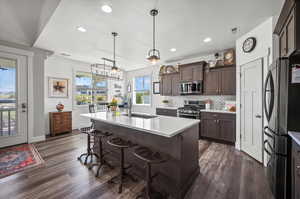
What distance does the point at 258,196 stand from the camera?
1762mm

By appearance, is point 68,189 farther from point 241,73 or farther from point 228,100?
point 228,100

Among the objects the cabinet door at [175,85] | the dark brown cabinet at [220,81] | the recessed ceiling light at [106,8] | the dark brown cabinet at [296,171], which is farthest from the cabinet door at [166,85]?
the dark brown cabinet at [296,171]

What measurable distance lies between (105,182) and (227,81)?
3923 millimetres

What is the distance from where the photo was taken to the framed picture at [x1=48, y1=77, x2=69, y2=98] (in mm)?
4477

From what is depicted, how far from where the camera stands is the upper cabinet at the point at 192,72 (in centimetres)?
424

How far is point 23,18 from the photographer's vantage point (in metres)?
2.63

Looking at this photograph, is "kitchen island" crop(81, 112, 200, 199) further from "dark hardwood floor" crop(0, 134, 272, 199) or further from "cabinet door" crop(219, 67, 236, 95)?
"cabinet door" crop(219, 67, 236, 95)

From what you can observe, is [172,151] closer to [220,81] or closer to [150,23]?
[150,23]

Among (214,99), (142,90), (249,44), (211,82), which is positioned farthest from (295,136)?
(142,90)

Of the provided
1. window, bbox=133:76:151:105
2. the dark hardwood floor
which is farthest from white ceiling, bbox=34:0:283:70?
the dark hardwood floor

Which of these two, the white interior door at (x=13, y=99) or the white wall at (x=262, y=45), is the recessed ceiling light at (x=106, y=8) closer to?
the white wall at (x=262, y=45)

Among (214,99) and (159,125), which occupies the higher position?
(214,99)

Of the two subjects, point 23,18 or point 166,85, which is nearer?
point 23,18

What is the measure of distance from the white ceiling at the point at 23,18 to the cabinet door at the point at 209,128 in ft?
14.3
